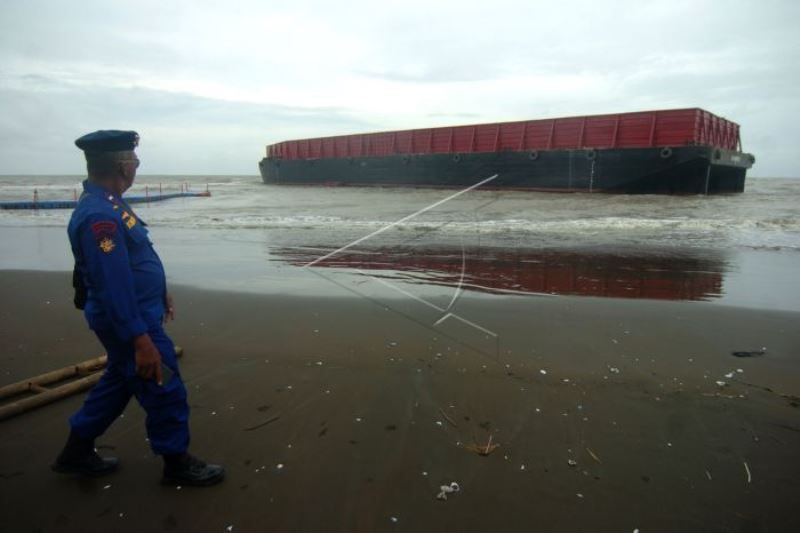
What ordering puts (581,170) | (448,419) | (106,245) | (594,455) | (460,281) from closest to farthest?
(106,245) → (594,455) → (448,419) → (460,281) → (581,170)

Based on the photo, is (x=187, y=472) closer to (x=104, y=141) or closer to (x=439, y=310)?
(x=104, y=141)

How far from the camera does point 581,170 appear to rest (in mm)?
22719

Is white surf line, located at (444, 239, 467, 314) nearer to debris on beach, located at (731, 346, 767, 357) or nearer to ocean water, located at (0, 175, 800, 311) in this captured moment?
ocean water, located at (0, 175, 800, 311)

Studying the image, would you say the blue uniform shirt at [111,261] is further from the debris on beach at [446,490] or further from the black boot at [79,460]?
the debris on beach at [446,490]

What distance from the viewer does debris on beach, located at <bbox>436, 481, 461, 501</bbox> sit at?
214 centimetres

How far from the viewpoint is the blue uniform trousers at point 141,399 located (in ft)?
6.84

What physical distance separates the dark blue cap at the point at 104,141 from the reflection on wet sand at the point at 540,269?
454cm

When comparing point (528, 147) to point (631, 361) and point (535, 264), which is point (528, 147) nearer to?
point (535, 264)

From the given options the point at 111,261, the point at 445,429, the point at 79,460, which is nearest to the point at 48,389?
the point at 79,460

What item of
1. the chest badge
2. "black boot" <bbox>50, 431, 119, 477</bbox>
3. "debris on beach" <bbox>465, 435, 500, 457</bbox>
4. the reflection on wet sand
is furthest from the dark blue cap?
the reflection on wet sand

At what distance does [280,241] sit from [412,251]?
3.36 m

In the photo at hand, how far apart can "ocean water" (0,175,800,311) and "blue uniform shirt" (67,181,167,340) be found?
393 centimetres

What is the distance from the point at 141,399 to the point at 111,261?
657 millimetres

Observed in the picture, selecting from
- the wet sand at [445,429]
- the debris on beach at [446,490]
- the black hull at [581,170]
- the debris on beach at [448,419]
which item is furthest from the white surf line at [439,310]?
the black hull at [581,170]
